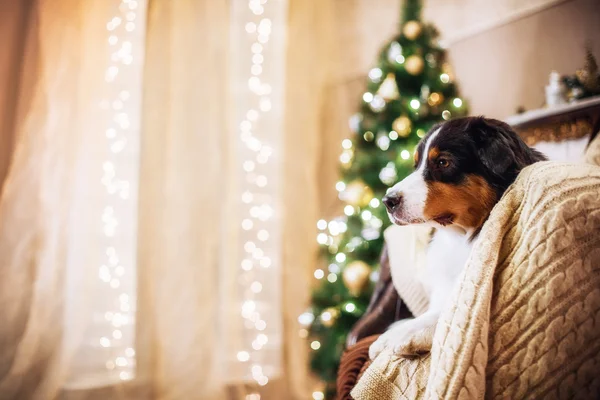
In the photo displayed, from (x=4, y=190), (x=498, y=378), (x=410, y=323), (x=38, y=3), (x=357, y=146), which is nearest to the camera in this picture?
(x=498, y=378)

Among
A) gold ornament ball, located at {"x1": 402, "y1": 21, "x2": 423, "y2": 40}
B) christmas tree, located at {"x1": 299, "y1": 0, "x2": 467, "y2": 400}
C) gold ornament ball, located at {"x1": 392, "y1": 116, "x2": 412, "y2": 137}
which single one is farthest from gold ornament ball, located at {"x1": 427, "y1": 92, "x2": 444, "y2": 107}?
gold ornament ball, located at {"x1": 402, "y1": 21, "x2": 423, "y2": 40}

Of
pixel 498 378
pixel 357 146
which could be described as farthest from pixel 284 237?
pixel 498 378

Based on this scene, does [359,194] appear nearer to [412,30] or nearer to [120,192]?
[412,30]

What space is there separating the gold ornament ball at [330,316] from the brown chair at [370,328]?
2.81 ft

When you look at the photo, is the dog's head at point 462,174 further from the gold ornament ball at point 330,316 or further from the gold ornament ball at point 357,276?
the gold ornament ball at point 330,316

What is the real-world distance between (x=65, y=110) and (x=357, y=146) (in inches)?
61.7

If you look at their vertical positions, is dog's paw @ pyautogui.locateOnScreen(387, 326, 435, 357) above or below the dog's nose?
below

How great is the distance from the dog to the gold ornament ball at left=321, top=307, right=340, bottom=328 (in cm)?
115

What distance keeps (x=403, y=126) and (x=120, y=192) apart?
1577 millimetres

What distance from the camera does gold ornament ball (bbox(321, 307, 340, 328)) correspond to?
7.64 feet

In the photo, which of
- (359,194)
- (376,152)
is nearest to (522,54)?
(376,152)

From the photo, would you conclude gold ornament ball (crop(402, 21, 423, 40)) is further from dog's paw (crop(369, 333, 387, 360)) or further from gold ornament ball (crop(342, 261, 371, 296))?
dog's paw (crop(369, 333, 387, 360))

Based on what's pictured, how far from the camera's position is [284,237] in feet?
9.42

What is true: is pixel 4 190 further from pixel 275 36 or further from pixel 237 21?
pixel 275 36
